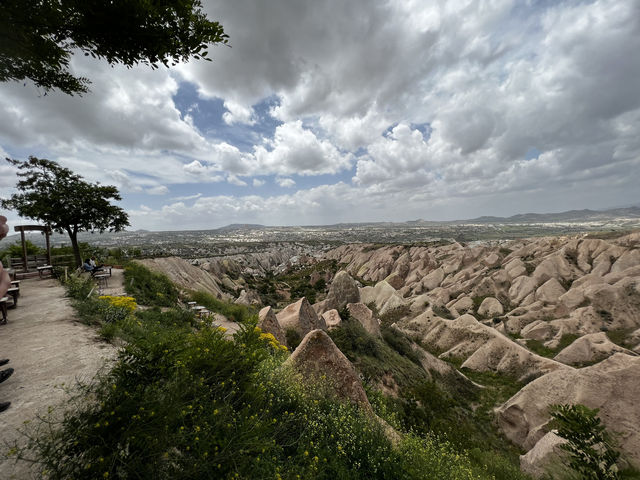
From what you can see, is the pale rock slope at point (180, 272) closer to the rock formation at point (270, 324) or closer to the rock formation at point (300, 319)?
the rock formation at point (300, 319)

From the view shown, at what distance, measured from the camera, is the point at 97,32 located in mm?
5645

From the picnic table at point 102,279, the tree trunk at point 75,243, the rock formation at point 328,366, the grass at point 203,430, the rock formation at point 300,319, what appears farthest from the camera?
the tree trunk at point 75,243

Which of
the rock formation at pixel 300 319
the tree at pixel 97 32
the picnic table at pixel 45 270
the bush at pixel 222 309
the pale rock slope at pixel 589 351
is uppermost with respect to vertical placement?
the tree at pixel 97 32

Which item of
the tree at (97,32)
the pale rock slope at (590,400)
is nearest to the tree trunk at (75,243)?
the tree at (97,32)

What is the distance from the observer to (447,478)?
16.6 feet

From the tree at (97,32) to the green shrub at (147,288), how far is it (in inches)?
403

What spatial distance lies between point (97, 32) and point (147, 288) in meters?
13.3

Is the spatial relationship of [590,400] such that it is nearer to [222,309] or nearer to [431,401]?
[431,401]

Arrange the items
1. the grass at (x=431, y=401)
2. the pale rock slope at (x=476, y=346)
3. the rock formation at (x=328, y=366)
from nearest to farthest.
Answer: the rock formation at (x=328, y=366) → the grass at (x=431, y=401) → the pale rock slope at (x=476, y=346)

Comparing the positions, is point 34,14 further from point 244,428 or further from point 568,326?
point 568,326

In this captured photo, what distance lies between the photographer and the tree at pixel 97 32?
496 centimetres

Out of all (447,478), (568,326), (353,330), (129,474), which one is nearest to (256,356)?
(129,474)

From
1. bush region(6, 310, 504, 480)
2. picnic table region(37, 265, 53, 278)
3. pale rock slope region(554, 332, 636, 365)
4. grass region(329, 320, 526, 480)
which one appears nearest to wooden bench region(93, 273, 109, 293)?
picnic table region(37, 265, 53, 278)

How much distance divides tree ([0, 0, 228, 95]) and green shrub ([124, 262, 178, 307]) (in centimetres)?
1023
